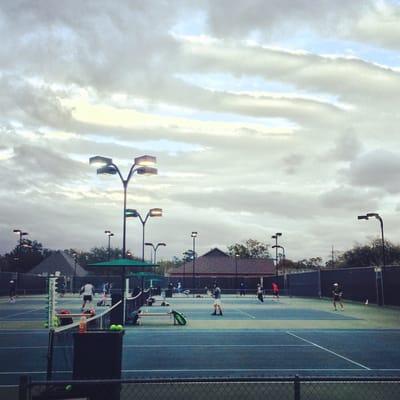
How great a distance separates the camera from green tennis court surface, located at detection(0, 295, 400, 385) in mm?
13055

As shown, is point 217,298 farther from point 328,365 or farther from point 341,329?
point 328,365

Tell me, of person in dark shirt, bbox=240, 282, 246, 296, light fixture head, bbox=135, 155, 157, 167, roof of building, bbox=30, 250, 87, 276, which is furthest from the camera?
roof of building, bbox=30, 250, 87, 276

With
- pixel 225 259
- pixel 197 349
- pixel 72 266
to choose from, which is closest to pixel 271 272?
pixel 225 259

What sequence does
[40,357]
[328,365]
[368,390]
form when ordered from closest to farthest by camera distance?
[368,390]
[328,365]
[40,357]

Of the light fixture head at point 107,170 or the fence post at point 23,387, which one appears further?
the light fixture head at point 107,170

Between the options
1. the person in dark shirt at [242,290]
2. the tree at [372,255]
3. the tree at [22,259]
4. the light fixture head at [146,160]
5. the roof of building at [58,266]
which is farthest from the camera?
the tree at [22,259]

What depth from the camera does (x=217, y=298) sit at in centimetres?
3045

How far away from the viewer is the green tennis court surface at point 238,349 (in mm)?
13055

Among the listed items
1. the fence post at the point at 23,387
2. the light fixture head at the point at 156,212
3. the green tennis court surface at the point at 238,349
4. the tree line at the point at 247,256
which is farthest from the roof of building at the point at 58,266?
the fence post at the point at 23,387

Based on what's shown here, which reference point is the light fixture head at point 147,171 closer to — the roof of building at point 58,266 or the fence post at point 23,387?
the fence post at point 23,387

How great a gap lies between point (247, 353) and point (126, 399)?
6.33 metres

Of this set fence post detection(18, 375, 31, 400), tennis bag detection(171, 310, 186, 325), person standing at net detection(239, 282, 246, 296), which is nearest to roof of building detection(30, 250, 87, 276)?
person standing at net detection(239, 282, 246, 296)

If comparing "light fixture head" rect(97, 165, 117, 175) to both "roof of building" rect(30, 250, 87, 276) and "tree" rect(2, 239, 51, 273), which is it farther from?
"tree" rect(2, 239, 51, 273)

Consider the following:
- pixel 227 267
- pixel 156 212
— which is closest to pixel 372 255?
pixel 227 267
